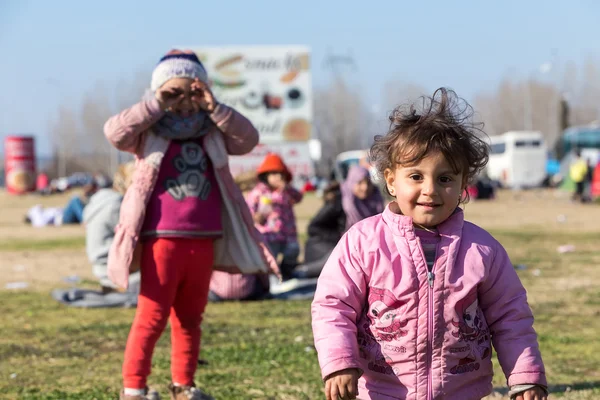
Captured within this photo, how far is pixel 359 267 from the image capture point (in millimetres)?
3061

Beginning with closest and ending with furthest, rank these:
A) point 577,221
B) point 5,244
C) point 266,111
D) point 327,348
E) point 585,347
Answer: point 327,348 → point 585,347 → point 5,244 → point 577,221 → point 266,111

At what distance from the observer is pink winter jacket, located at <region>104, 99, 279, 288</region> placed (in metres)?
4.70

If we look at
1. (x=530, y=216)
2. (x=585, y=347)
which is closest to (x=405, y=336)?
(x=585, y=347)

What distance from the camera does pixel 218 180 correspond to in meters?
4.94

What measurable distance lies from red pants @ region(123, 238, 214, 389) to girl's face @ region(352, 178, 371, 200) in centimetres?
495

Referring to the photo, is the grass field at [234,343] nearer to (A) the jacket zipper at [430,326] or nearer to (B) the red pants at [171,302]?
(B) the red pants at [171,302]

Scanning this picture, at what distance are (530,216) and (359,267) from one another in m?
22.9

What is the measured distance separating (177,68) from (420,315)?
91.8 inches

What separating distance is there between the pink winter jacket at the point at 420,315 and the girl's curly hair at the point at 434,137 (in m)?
0.20

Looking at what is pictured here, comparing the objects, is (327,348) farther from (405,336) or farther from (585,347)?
(585,347)

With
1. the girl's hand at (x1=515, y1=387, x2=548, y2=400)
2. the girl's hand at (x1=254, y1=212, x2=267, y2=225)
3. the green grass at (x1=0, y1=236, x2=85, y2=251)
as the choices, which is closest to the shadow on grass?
the girl's hand at (x1=515, y1=387, x2=548, y2=400)

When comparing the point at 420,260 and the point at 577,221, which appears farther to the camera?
the point at 577,221

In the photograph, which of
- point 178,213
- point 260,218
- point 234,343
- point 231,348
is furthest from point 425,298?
point 260,218

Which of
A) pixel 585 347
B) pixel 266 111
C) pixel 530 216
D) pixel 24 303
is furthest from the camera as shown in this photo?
pixel 266 111
